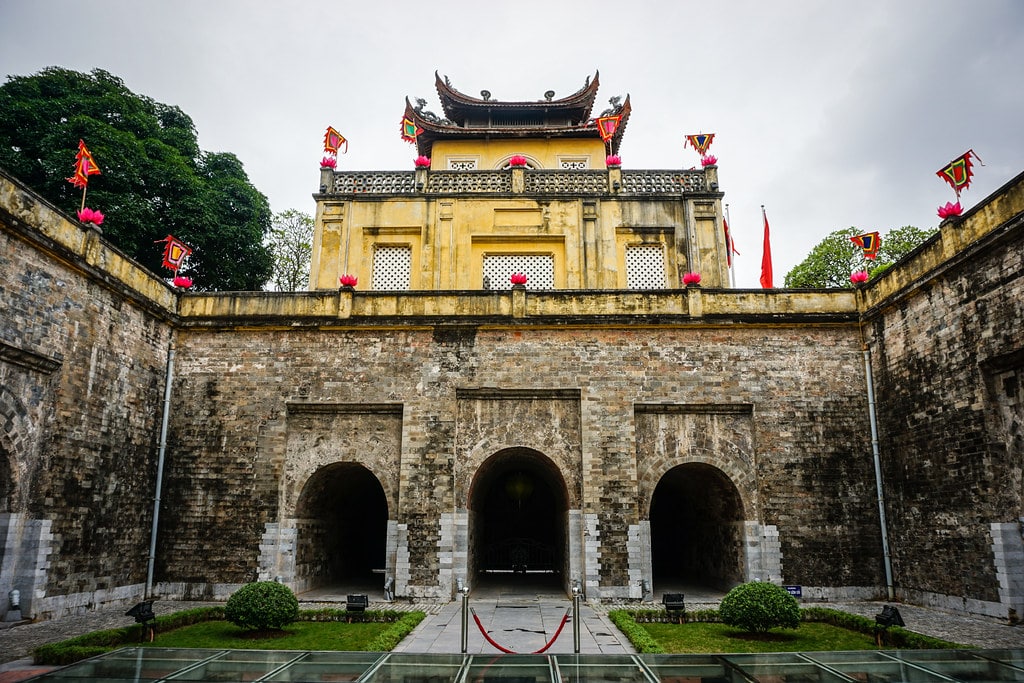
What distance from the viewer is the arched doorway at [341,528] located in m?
15.8

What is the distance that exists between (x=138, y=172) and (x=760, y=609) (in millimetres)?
20842

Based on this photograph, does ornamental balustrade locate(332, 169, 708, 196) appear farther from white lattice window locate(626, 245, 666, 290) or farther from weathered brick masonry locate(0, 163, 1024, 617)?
weathered brick masonry locate(0, 163, 1024, 617)

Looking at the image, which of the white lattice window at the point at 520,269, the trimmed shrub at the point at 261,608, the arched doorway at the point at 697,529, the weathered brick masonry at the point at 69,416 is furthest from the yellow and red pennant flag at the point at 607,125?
the trimmed shrub at the point at 261,608

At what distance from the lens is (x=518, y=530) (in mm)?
21391

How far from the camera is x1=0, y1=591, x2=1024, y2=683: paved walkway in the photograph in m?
9.73

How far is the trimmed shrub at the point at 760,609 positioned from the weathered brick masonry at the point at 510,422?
13.4ft

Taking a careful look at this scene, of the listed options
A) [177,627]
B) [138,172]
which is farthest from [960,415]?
[138,172]

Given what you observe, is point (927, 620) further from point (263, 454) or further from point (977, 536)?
point (263, 454)

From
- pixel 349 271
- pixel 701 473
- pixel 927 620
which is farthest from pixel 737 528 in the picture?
pixel 349 271

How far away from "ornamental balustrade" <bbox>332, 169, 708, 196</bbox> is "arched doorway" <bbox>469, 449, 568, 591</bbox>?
8.33 metres

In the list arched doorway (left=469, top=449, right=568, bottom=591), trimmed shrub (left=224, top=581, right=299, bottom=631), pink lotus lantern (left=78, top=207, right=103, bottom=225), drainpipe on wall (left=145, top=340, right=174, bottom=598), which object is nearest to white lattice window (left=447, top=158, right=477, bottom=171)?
arched doorway (left=469, top=449, right=568, bottom=591)

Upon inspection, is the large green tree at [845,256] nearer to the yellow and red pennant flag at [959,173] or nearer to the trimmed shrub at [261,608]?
the yellow and red pennant flag at [959,173]

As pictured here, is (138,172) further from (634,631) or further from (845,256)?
(845,256)

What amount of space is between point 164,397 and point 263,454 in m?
2.68
